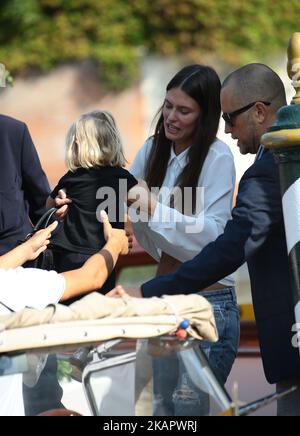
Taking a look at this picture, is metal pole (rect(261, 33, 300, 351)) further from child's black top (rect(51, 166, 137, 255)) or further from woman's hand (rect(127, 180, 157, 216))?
child's black top (rect(51, 166, 137, 255))

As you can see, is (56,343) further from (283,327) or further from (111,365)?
(283,327)

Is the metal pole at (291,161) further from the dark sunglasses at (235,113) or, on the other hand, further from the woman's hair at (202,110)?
the woman's hair at (202,110)

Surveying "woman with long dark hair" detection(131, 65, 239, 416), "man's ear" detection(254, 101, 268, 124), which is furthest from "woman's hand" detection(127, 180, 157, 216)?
"man's ear" detection(254, 101, 268, 124)

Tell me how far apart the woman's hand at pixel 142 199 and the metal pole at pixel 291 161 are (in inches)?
33.1

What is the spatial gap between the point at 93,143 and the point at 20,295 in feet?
3.47

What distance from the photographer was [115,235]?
11.9ft

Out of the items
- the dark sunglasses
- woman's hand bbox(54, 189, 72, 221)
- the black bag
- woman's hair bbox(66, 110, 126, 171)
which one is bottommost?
the black bag

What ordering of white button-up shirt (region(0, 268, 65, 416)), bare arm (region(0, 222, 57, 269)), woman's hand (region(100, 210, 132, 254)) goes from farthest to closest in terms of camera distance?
woman's hand (region(100, 210, 132, 254))
bare arm (region(0, 222, 57, 269))
white button-up shirt (region(0, 268, 65, 416))

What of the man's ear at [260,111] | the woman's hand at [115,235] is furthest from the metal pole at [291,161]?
the woman's hand at [115,235]

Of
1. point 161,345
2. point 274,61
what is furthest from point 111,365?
point 274,61

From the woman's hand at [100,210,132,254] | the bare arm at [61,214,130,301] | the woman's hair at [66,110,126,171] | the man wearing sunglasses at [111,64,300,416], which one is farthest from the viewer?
the woman's hair at [66,110,126,171]

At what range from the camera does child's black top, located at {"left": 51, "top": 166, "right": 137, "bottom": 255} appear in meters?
3.77

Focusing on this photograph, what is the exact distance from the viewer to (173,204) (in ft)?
12.6

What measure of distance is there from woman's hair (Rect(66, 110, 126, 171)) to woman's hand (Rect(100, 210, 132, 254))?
221 millimetres
